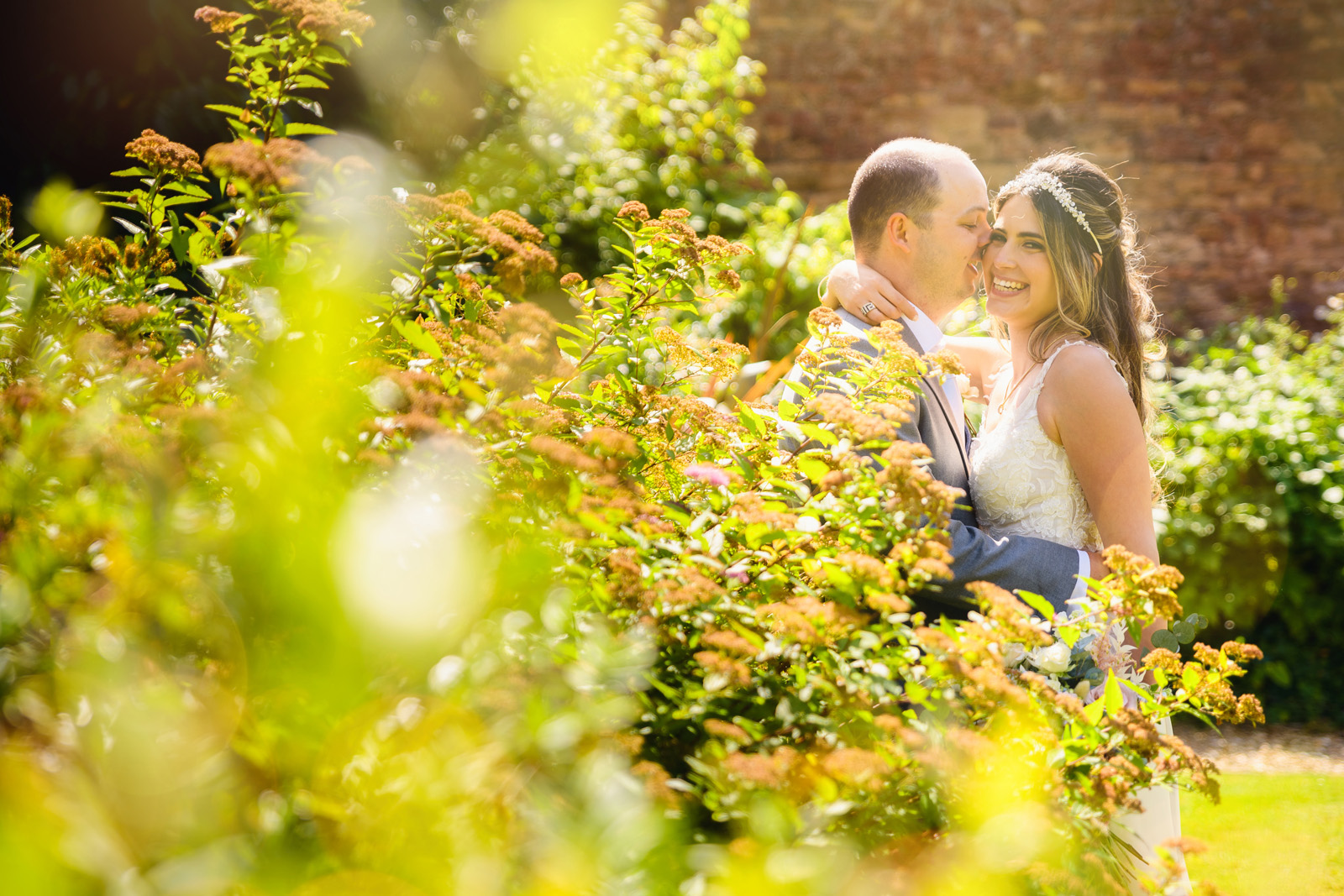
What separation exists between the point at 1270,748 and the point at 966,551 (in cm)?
416

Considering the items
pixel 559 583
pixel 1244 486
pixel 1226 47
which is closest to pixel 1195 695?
pixel 559 583

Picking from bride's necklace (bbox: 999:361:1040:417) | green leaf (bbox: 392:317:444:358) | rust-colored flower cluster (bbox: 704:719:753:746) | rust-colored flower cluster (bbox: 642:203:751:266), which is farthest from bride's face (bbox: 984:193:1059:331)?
rust-colored flower cluster (bbox: 704:719:753:746)

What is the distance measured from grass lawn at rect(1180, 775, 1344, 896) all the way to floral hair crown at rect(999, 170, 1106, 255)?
2.26 m

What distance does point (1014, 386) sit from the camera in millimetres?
2719

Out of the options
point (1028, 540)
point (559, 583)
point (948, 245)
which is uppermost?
point (948, 245)

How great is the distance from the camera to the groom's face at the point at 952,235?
2.62m

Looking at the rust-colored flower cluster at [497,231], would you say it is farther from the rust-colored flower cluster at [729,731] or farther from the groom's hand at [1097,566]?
the groom's hand at [1097,566]

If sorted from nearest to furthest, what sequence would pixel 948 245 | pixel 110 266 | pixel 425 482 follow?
pixel 425 482 → pixel 110 266 → pixel 948 245

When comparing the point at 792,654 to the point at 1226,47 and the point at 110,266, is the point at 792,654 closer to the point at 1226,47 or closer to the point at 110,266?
the point at 110,266

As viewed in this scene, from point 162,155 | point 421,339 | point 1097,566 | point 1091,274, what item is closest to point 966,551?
point 1097,566

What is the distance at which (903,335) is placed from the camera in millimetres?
2457

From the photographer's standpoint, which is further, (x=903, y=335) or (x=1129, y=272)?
(x=1129, y=272)

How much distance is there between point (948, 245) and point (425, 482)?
77.6 inches

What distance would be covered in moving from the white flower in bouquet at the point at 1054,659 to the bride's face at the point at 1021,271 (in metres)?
1.29
